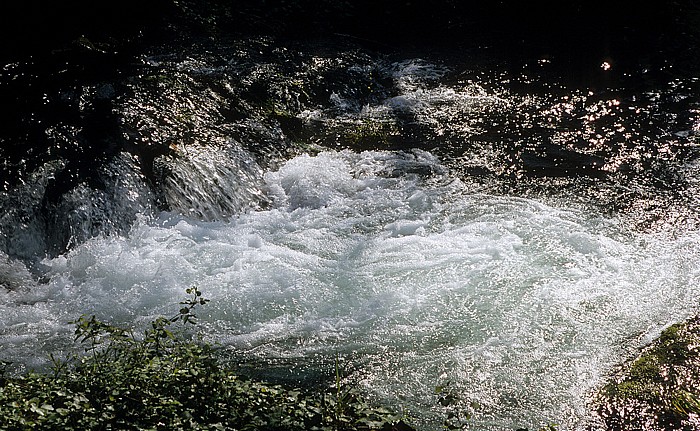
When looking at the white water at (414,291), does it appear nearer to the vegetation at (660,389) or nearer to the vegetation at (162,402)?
the vegetation at (660,389)

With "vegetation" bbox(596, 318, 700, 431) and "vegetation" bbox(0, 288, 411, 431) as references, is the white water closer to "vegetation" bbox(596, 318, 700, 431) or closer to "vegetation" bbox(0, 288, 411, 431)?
"vegetation" bbox(596, 318, 700, 431)

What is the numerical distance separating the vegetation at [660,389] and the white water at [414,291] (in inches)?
5.4

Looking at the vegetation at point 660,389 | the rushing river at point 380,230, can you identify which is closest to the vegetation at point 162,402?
the rushing river at point 380,230

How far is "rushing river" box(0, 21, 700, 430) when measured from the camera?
5.11 metres

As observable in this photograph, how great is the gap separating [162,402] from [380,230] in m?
3.36

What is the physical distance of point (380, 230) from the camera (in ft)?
22.1

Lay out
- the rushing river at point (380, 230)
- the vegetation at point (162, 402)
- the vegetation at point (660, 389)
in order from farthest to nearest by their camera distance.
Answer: the rushing river at point (380, 230)
the vegetation at point (660, 389)
the vegetation at point (162, 402)

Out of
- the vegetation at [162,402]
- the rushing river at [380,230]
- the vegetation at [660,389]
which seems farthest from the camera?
the rushing river at [380,230]

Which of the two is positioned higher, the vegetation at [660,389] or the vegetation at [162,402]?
the vegetation at [162,402]

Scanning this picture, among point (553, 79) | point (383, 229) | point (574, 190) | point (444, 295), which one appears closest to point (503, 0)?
point (553, 79)

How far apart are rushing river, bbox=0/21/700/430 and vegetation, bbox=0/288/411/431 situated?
764 mm

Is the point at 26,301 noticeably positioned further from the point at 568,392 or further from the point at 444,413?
the point at 568,392

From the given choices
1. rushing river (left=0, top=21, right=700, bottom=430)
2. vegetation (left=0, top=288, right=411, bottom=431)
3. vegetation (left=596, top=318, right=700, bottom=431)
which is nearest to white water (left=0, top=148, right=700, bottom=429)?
rushing river (left=0, top=21, right=700, bottom=430)

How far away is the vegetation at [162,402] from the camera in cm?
359
